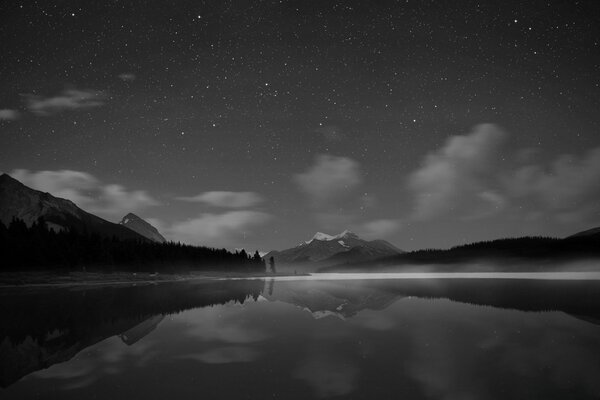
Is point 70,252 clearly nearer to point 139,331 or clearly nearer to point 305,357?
point 139,331

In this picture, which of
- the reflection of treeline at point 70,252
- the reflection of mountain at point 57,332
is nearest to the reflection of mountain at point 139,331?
the reflection of mountain at point 57,332

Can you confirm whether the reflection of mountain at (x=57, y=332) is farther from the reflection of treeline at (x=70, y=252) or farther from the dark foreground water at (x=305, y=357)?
the reflection of treeline at (x=70, y=252)

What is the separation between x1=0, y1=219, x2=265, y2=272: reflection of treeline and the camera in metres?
92.2

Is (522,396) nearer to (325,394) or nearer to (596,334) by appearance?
(325,394)

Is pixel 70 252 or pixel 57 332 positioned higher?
pixel 70 252

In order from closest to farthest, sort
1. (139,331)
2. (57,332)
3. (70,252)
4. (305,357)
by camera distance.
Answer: (305,357) → (57,332) → (139,331) → (70,252)

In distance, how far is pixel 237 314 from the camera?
90.3 feet

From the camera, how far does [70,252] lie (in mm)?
102500

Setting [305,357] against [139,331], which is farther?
[139,331]

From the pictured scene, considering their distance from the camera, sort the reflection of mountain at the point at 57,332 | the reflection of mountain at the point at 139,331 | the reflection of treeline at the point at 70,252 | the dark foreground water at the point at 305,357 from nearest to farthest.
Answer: the dark foreground water at the point at 305,357
the reflection of mountain at the point at 57,332
the reflection of mountain at the point at 139,331
the reflection of treeline at the point at 70,252

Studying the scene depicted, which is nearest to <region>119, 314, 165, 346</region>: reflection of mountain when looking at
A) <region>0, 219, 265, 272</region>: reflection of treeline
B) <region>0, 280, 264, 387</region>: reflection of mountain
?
<region>0, 280, 264, 387</region>: reflection of mountain

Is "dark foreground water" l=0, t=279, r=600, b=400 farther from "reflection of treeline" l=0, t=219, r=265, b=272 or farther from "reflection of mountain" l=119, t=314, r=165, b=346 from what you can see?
"reflection of treeline" l=0, t=219, r=265, b=272

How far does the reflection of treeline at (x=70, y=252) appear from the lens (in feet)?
303

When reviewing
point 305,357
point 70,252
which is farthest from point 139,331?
point 70,252
